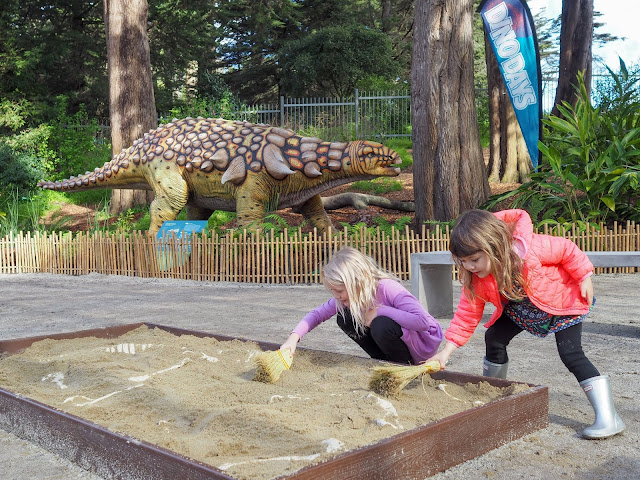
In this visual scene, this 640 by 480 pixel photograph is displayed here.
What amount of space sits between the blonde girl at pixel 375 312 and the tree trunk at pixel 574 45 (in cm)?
1200

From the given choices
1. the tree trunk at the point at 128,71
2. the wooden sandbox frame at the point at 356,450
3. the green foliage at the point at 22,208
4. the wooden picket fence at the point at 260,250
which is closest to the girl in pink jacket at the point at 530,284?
the wooden sandbox frame at the point at 356,450

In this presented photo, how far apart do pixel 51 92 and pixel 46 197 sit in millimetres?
7596

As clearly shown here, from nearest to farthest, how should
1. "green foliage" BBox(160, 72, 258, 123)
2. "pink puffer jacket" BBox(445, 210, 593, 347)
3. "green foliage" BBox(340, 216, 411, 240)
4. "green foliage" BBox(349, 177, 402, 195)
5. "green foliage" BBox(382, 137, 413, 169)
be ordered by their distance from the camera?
"pink puffer jacket" BBox(445, 210, 593, 347) < "green foliage" BBox(340, 216, 411, 240) < "green foliage" BBox(349, 177, 402, 195) < "green foliage" BBox(382, 137, 413, 169) < "green foliage" BBox(160, 72, 258, 123)

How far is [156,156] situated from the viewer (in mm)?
11633

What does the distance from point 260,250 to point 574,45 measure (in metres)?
8.90

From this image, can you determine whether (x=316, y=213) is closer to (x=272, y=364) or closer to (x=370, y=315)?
(x=370, y=315)

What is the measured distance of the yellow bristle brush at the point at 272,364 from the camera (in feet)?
12.0

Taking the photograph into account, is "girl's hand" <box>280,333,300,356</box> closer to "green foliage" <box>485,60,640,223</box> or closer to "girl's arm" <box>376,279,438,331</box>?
"girl's arm" <box>376,279,438,331</box>

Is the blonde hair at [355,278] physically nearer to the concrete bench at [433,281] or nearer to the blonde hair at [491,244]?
the blonde hair at [491,244]

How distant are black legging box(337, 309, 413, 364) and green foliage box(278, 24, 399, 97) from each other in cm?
2401

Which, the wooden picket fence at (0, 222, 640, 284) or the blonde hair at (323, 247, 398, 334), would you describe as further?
the wooden picket fence at (0, 222, 640, 284)

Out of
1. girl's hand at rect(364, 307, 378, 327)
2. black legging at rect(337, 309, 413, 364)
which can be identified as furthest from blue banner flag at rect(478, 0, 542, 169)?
girl's hand at rect(364, 307, 378, 327)

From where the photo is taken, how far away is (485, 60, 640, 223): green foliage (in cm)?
1032

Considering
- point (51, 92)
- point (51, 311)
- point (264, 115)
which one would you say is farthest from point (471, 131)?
point (51, 92)
